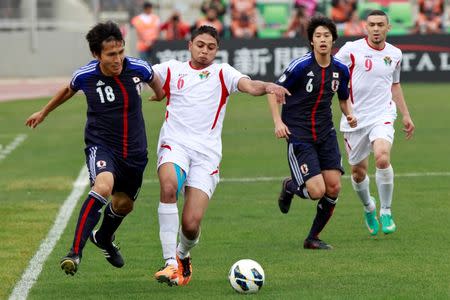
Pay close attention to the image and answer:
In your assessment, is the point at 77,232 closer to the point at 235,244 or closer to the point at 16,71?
the point at 235,244

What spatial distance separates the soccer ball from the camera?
956 centimetres

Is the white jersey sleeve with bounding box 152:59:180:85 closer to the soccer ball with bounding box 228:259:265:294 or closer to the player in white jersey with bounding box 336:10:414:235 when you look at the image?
the soccer ball with bounding box 228:259:265:294

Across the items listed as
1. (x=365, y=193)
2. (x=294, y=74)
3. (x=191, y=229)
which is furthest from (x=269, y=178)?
(x=191, y=229)

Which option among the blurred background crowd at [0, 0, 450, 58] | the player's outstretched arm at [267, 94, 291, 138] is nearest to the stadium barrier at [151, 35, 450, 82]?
the blurred background crowd at [0, 0, 450, 58]

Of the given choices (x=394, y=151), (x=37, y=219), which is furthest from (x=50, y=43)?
(x=37, y=219)

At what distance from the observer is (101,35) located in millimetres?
9898

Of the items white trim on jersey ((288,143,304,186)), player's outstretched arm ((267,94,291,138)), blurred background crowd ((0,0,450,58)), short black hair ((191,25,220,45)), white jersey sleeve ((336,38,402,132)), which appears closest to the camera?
short black hair ((191,25,220,45))

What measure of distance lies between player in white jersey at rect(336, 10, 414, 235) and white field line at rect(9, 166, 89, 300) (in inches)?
125

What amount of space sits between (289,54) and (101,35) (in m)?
23.4

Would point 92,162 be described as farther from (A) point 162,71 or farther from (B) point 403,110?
(B) point 403,110

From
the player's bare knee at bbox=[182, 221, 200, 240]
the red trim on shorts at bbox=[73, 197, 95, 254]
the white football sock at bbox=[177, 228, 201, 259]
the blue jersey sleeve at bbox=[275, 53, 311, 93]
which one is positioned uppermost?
the blue jersey sleeve at bbox=[275, 53, 311, 93]

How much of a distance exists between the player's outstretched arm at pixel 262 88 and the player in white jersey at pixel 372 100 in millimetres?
2780

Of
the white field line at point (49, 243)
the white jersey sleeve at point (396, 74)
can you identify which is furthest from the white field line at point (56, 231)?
the white jersey sleeve at point (396, 74)

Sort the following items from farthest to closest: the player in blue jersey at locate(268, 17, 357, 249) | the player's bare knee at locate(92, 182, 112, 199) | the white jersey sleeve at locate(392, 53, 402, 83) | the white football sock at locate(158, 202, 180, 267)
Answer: the white jersey sleeve at locate(392, 53, 402, 83)
the player in blue jersey at locate(268, 17, 357, 249)
the white football sock at locate(158, 202, 180, 267)
the player's bare knee at locate(92, 182, 112, 199)
